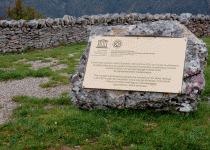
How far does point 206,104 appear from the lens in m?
5.28

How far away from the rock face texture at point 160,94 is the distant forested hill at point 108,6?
7197 cm

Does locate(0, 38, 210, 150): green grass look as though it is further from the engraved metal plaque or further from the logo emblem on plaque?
the logo emblem on plaque

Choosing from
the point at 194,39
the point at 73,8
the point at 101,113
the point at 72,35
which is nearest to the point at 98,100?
the point at 101,113

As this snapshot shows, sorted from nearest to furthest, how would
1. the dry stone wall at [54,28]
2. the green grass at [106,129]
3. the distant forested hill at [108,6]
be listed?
the green grass at [106,129], the dry stone wall at [54,28], the distant forested hill at [108,6]

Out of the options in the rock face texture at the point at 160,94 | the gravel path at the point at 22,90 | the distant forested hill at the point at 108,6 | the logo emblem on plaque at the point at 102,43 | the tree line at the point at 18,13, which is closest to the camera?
the rock face texture at the point at 160,94

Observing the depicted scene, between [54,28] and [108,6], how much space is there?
91.0 metres

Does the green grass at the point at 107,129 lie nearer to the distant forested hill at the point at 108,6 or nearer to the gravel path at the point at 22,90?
the gravel path at the point at 22,90

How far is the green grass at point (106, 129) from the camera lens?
380cm

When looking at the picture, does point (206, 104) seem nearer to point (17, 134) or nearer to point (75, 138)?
point (75, 138)

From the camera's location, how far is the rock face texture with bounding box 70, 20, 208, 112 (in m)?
4.60

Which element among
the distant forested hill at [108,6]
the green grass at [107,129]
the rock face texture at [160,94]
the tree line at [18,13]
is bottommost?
the green grass at [107,129]

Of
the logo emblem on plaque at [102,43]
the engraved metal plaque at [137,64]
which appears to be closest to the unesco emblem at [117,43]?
the engraved metal plaque at [137,64]

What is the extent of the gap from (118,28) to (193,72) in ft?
7.34

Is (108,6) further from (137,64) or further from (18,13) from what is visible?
(137,64)
